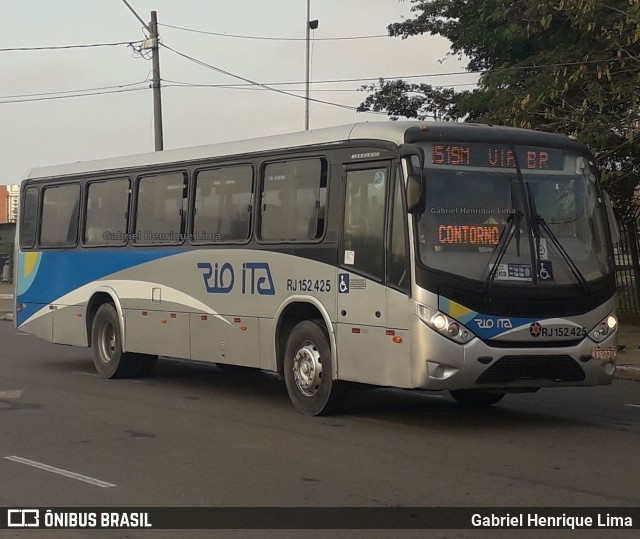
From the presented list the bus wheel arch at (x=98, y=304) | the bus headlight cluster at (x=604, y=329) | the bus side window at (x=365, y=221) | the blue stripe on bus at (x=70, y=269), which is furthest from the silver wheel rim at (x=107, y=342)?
the bus headlight cluster at (x=604, y=329)

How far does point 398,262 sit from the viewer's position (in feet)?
36.6

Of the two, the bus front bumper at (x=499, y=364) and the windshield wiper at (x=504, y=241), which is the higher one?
the windshield wiper at (x=504, y=241)

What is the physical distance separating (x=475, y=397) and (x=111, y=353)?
5.78m

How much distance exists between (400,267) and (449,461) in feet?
7.45

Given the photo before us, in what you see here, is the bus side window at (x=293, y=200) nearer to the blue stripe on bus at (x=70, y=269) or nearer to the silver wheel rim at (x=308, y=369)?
the silver wheel rim at (x=308, y=369)

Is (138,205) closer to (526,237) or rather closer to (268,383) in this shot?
(268,383)

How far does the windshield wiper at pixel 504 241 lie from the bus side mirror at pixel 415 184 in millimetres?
889

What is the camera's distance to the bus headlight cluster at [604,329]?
37.6 feet

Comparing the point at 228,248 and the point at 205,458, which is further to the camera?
the point at 228,248

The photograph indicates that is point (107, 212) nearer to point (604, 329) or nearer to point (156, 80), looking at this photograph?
point (604, 329)

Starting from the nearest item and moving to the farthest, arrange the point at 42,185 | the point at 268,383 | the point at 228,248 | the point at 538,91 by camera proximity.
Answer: the point at 228,248 → the point at 268,383 → the point at 42,185 → the point at 538,91

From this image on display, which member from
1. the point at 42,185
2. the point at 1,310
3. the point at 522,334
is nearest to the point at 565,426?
the point at 522,334

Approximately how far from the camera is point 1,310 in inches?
1375

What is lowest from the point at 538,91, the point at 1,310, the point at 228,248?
the point at 1,310
